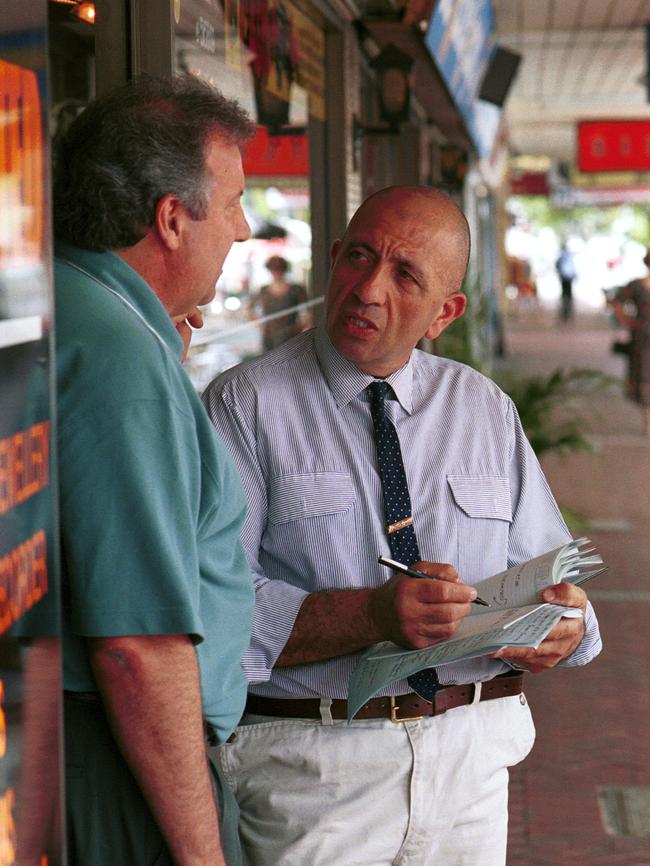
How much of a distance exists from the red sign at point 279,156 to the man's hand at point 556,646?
7.97 feet

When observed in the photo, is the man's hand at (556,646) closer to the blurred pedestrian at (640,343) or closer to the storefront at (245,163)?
the storefront at (245,163)

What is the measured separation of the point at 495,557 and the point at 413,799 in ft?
1.53

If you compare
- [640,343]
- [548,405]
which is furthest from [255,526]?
[640,343]

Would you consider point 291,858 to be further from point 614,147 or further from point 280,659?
point 614,147

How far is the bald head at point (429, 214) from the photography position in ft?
7.47

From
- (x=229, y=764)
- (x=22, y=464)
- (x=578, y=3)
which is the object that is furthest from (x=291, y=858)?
(x=578, y=3)

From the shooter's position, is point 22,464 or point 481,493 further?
point 481,493

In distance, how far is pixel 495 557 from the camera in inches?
88.4

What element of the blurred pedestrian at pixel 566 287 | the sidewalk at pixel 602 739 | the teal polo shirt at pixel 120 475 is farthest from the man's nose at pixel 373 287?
the blurred pedestrian at pixel 566 287

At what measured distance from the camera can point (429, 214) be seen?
2.28 metres

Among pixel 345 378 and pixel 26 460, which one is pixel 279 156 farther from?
pixel 26 460

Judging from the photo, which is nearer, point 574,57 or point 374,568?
point 374,568

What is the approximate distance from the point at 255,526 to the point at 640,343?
36.0 ft

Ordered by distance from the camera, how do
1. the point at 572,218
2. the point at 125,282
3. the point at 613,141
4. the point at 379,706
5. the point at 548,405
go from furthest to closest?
the point at 572,218 → the point at 613,141 → the point at 548,405 → the point at 379,706 → the point at 125,282
